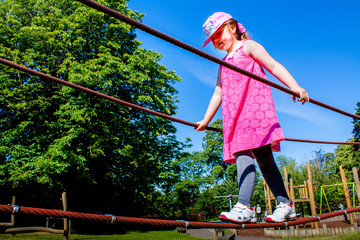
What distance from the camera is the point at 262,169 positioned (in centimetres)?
208

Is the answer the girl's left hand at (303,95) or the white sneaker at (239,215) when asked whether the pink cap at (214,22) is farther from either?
the white sneaker at (239,215)

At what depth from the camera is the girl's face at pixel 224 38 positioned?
7.68ft

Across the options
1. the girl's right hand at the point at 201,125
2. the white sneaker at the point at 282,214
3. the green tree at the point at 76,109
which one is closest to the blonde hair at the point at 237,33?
the girl's right hand at the point at 201,125

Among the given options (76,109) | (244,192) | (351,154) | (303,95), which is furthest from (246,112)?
(351,154)

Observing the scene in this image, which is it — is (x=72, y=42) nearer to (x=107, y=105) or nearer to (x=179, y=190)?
(x=107, y=105)

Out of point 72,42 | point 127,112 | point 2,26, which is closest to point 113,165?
point 127,112

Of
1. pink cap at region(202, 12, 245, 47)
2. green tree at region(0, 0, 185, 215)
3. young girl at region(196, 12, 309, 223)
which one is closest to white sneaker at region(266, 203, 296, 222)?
young girl at region(196, 12, 309, 223)

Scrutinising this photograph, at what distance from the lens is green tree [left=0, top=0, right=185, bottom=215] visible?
37.9 ft

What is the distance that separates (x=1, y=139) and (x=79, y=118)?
3701 mm

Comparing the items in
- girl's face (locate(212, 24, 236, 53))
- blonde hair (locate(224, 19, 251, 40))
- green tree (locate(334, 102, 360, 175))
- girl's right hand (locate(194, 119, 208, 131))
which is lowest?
girl's right hand (locate(194, 119, 208, 131))

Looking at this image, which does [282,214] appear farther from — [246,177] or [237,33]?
[237,33]

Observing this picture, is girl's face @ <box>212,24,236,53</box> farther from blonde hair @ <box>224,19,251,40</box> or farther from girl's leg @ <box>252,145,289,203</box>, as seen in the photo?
girl's leg @ <box>252,145,289,203</box>

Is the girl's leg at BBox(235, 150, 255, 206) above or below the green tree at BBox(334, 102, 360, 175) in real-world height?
below

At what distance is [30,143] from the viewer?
1211cm
